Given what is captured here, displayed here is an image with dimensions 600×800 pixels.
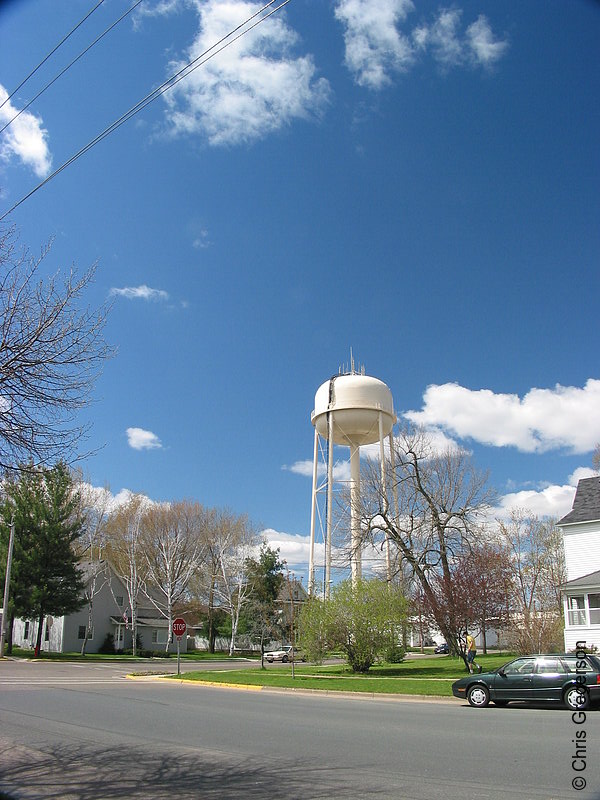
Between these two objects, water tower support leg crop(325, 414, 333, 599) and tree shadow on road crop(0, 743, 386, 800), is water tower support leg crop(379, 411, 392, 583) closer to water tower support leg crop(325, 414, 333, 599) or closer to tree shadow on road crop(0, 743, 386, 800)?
water tower support leg crop(325, 414, 333, 599)

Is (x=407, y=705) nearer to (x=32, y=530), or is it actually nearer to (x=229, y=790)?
(x=229, y=790)

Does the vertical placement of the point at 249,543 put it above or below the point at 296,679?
above

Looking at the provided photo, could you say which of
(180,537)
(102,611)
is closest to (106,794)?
(180,537)

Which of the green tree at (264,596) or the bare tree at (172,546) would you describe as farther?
the bare tree at (172,546)

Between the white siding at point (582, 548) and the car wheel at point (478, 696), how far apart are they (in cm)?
1971

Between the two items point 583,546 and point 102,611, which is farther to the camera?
point 102,611

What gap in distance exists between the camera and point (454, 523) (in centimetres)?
3331

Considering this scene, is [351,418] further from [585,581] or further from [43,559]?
[43,559]

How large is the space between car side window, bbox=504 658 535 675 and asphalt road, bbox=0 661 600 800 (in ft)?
2.88

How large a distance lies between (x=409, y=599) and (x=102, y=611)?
32280 millimetres

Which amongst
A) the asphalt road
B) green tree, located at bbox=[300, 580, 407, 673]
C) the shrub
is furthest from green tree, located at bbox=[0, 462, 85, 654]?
the asphalt road

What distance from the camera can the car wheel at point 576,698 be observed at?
1510cm

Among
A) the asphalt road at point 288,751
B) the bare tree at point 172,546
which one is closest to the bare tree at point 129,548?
the bare tree at point 172,546

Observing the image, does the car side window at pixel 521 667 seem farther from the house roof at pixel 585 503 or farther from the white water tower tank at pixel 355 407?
the white water tower tank at pixel 355 407
